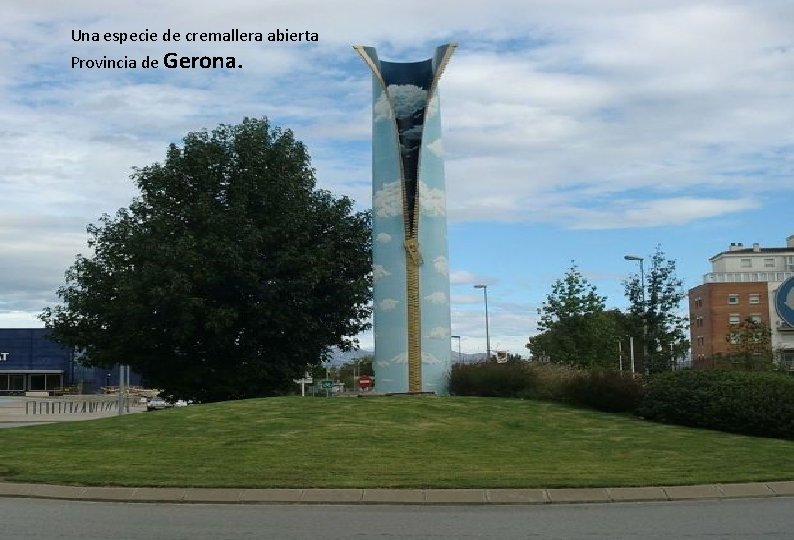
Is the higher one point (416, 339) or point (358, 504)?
point (416, 339)

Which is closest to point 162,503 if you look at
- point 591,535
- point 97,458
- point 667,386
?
point 97,458

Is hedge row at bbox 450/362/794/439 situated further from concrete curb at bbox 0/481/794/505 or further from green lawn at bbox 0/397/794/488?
concrete curb at bbox 0/481/794/505

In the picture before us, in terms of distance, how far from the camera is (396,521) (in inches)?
458


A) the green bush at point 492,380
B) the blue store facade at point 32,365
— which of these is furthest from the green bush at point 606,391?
the blue store facade at point 32,365

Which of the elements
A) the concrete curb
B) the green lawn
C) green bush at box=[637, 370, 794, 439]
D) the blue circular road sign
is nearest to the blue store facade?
the green lawn

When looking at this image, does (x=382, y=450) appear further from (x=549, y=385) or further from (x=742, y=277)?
(x=742, y=277)

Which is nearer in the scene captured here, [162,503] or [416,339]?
[162,503]

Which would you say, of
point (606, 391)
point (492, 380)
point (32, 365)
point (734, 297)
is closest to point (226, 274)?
point (492, 380)

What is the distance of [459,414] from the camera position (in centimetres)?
2244

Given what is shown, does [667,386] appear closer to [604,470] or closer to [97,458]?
[604,470]

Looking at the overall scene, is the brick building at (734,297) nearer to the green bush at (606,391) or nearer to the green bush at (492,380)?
the green bush at (492,380)

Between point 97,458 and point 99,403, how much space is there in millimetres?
58587

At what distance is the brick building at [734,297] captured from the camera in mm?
110625

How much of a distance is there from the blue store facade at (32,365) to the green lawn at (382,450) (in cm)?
8168
